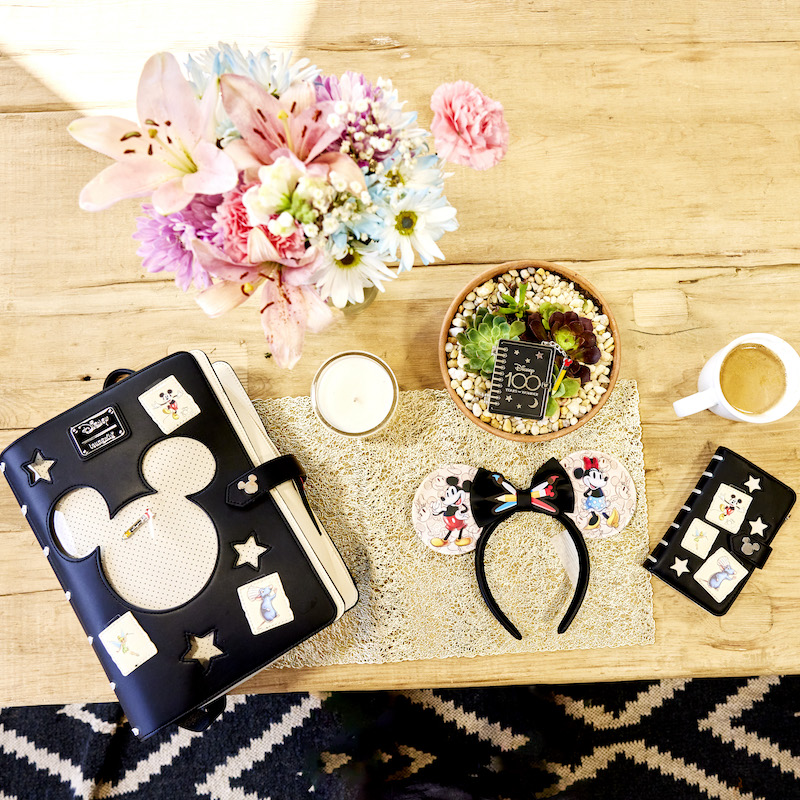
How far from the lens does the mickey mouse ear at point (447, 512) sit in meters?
0.92

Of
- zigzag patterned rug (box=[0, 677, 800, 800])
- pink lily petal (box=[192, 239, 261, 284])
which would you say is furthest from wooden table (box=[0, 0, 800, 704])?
zigzag patterned rug (box=[0, 677, 800, 800])

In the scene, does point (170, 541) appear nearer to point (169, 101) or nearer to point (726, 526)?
point (169, 101)

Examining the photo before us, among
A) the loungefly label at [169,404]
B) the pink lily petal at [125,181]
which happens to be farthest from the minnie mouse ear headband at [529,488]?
the pink lily petal at [125,181]

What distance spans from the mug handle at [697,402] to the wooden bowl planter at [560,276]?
0.14m

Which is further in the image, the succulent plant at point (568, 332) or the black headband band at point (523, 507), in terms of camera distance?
the black headband band at point (523, 507)

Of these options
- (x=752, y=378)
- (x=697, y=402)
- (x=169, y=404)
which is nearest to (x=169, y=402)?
(x=169, y=404)

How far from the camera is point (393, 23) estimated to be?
0.94m

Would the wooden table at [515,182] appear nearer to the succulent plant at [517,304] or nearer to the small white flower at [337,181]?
the succulent plant at [517,304]

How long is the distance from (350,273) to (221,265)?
0.48ft

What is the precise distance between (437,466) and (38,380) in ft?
2.10

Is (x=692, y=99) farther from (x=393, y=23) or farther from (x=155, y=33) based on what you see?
(x=155, y=33)

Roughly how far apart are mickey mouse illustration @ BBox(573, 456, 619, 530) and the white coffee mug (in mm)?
150

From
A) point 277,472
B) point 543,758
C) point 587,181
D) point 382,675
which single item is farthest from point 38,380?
point 543,758

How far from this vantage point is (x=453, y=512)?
917 millimetres
